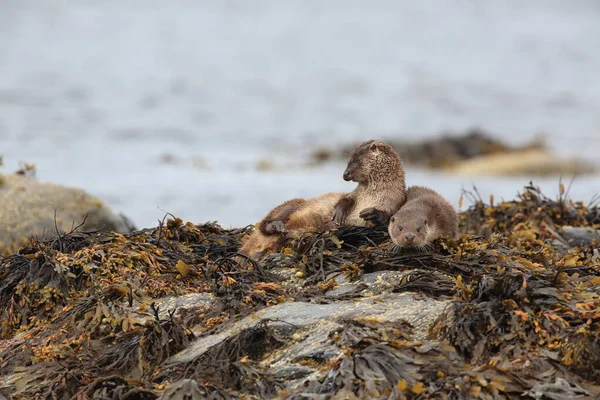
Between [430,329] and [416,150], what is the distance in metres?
21.1

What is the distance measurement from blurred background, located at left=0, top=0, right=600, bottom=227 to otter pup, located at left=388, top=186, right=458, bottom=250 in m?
9.92

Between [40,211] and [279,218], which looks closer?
[279,218]

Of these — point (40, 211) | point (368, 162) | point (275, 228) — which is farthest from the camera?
point (40, 211)

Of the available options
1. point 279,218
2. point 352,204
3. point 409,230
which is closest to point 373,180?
point 352,204

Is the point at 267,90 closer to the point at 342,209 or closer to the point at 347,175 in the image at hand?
the point at 347,175

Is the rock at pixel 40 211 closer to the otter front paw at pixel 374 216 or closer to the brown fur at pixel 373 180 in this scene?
the brown fur at pixel 373 180

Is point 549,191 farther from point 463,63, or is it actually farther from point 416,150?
point 463,63

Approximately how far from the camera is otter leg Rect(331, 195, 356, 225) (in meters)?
6.21

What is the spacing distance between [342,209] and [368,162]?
42 centimetres

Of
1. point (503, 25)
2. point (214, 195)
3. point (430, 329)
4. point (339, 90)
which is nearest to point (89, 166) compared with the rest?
point (214, 195)

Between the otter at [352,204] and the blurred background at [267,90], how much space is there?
9.50 meters

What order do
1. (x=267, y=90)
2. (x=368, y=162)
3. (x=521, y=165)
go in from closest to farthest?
(x=368, y=162)
(x=521, y=165)
(x=267, y=90)

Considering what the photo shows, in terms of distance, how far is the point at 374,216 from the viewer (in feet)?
19.7

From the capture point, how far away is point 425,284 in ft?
16.4
